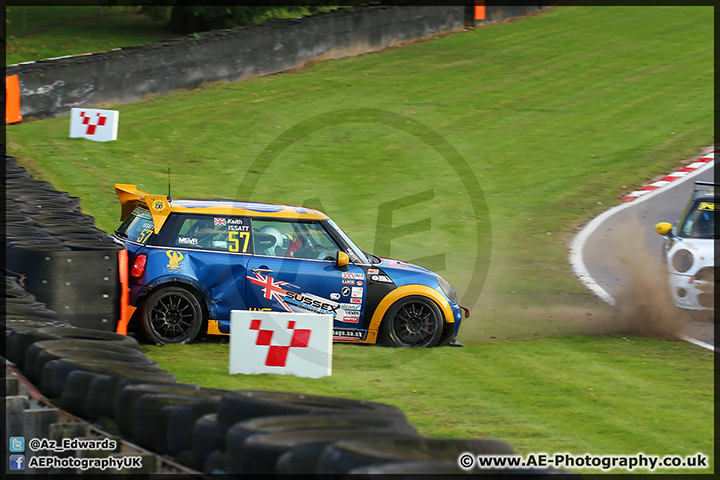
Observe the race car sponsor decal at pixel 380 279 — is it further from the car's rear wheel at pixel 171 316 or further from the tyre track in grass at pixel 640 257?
the tyre track in grass at pixel 640 257

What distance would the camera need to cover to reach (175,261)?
27.9 feet

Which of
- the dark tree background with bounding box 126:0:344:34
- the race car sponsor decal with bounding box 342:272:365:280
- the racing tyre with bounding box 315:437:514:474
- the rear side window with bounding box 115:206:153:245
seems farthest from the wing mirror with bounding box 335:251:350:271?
the dark tree background with bounding box 126:0:344:34

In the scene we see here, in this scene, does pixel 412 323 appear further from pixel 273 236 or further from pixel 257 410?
pixel 257 410

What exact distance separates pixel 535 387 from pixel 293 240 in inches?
128

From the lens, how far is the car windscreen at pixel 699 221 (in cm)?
1083

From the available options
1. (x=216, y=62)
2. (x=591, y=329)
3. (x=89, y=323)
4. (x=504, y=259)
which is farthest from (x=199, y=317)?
(x=216, y=62)

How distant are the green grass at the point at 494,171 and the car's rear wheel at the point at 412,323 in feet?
0.93

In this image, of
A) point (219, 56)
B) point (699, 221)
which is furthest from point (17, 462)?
point (219, 56)

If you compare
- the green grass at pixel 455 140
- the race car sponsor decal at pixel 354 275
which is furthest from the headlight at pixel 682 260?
the race car sponsor decal at pixel 354 275

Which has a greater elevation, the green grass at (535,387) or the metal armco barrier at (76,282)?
the metal armco barrier at (76,282)

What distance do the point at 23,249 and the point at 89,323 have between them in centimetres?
102

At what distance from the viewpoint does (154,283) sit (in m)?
8.40

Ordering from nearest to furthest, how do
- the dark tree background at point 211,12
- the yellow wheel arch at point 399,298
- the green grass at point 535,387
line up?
1. the green grass at point 535,387
2. the yellow wheel arch at point 399,298
3. the dark tree background at point 211,12

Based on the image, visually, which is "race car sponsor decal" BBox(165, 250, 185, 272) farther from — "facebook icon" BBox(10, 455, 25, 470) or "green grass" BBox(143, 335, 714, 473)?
"facebook icon" BBox(10, 455, 25, 470)
